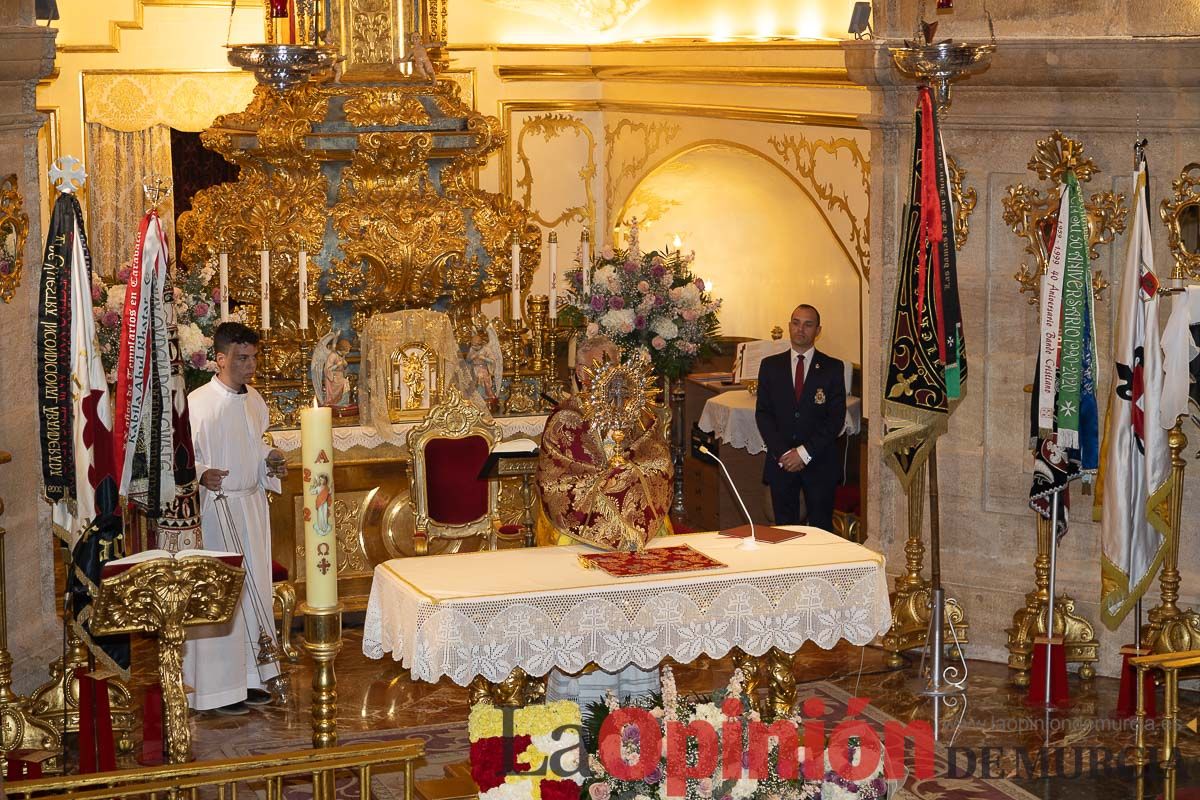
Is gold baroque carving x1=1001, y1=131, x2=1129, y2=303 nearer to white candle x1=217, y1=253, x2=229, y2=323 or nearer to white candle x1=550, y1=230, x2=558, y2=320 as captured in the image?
white candle x1=550, y1=230, x2=558, y2=320

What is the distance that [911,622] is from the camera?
32.4 ft

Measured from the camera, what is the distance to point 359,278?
1122cm

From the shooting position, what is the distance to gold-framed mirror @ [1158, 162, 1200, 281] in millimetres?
9195

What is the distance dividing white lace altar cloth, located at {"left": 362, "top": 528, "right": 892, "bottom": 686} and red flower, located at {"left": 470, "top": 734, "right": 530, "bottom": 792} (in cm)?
109

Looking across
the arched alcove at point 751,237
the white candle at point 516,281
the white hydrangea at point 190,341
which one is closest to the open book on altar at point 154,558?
the white hydrangea at point 190,341

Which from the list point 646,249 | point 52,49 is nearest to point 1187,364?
point 52,49

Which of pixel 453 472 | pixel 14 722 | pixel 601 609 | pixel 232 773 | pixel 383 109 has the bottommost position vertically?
pixel 14 722

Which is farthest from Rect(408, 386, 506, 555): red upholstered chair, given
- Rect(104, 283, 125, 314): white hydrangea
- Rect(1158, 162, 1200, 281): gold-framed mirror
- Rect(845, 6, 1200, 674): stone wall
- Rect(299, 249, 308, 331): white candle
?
Rect(1158, 162, 1200, 281): gold-framed mirror

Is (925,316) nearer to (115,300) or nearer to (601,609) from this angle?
(601,609)

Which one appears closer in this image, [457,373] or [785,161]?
[457,373]

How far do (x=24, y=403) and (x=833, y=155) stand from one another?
19.2 feet

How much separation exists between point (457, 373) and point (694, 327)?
1564 millimetres

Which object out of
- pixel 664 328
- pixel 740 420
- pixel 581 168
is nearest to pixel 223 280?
pixel 664 328

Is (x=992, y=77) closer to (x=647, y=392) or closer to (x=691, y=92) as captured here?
(x=647, y=392)
